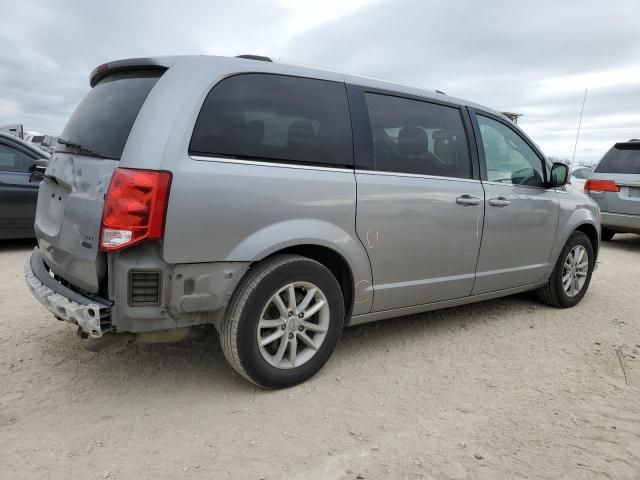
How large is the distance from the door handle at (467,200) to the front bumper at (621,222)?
19.2 ft

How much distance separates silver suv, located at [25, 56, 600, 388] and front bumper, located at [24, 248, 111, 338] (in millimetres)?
11

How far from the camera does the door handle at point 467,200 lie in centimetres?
371

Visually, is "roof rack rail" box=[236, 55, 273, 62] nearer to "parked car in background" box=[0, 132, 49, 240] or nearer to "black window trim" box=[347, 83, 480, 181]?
"black window trim" box=[347, 83, 480, 181]

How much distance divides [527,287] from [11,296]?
462 centimetres

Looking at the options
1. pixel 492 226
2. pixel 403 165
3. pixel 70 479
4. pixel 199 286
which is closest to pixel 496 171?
pixel 492 226

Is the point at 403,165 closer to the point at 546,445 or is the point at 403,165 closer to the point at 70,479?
the point at 546,445

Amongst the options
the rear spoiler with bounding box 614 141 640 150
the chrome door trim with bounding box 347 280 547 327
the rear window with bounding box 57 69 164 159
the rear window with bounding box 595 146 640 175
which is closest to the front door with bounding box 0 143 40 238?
the rear window with bounding box 57 69 164 159

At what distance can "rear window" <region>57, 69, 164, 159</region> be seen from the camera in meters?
2.72

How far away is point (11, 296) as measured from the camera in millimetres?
4730

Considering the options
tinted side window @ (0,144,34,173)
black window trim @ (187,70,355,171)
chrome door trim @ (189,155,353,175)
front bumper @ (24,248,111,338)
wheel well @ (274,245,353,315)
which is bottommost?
front bumper @ (24,248,111,338)

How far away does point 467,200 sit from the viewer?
3760 mm

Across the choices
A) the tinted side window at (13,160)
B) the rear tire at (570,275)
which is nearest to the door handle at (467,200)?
the rear tire at (570,275)

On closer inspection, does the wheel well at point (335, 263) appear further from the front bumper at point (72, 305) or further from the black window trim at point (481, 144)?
the black window trim at point (481, 144)

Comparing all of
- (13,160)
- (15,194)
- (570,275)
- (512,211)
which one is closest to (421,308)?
(512,211)
